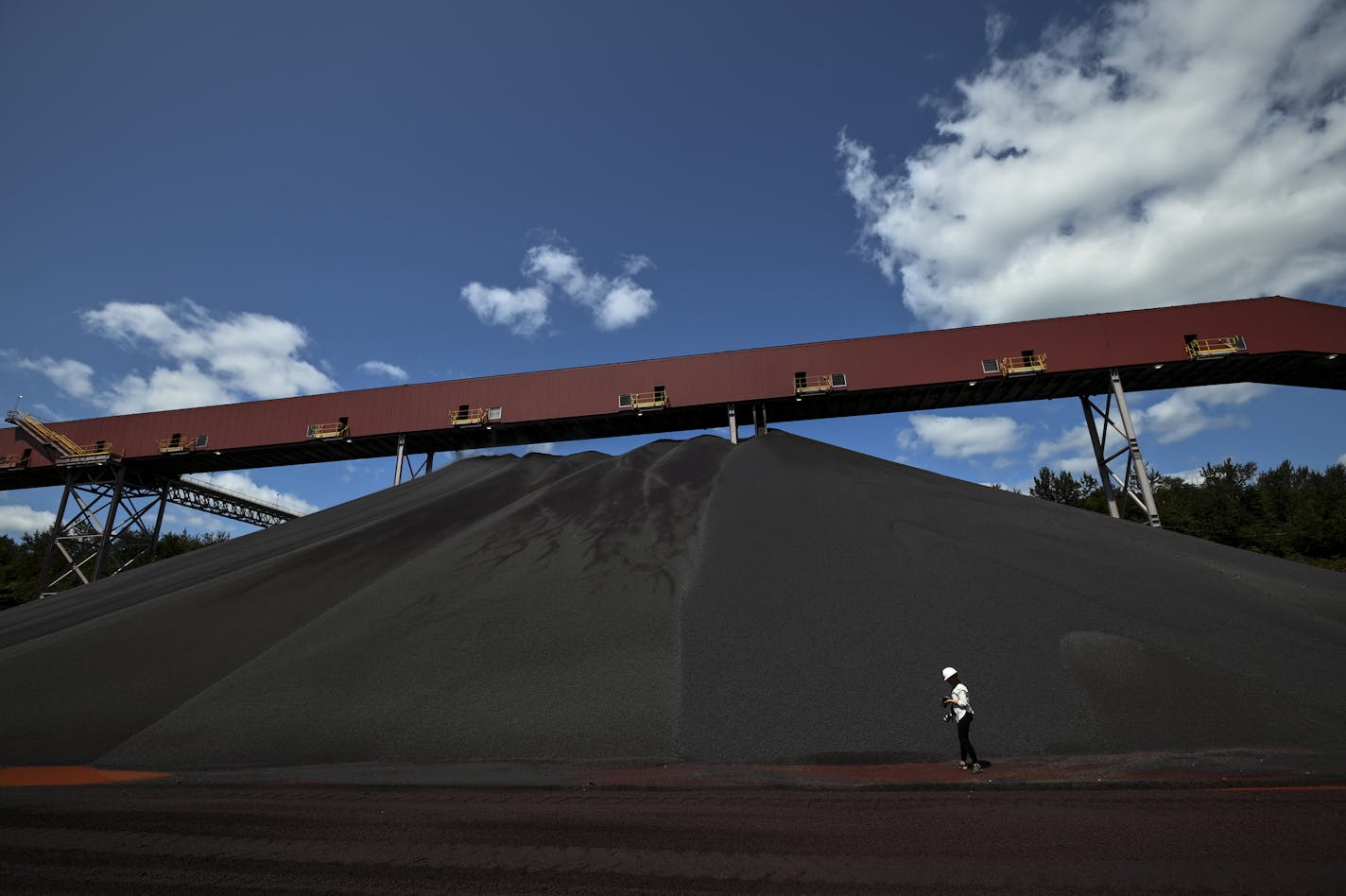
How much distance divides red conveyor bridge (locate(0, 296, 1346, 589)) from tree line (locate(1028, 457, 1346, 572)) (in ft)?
27.4

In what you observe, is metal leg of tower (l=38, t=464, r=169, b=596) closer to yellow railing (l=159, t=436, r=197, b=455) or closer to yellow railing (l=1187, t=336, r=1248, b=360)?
yellow railing (l=159, t=436, r=197, b=455)

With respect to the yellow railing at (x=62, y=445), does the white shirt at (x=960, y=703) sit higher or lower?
lower

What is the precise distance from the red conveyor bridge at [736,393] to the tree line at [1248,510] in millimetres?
8359

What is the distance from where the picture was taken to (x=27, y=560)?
47531mm

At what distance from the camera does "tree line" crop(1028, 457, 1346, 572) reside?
34500 mm

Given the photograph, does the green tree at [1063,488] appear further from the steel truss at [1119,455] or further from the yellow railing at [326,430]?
the yellow railing at [326,430]

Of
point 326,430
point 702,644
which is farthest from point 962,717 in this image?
point 326,430

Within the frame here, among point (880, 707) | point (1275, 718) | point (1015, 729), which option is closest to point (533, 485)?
point (880, 707)

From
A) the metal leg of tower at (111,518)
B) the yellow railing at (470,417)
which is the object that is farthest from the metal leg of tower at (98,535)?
the yellow railing at (470,417)

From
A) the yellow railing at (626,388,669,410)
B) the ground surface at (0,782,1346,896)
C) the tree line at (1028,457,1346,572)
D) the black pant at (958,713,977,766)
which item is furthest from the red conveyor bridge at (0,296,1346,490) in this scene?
the ground surface at (0,782,1346,896)

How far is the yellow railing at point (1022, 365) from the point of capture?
25.2 metres

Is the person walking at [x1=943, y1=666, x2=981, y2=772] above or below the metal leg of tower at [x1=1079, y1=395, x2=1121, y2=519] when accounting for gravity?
below

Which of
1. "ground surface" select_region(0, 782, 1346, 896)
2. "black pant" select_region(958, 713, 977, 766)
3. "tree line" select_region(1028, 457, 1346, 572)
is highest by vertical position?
"tree line" select_region(1028, 457, 1346, 572)

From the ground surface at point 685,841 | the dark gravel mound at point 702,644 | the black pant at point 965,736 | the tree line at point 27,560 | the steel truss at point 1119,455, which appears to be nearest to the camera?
the ground surface at point 685,841
